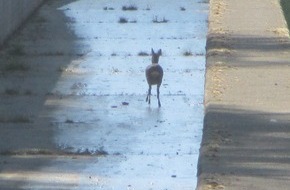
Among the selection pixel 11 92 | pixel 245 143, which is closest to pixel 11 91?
pixel 11 92

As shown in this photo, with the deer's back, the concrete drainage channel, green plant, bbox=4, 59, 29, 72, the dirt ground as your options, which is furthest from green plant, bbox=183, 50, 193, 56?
the deer's back

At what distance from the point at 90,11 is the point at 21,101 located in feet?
25.8

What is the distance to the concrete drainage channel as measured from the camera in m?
10.1

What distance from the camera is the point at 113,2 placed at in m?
22.2

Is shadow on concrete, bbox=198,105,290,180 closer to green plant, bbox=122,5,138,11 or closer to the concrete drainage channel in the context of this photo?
the concrete drainage channel

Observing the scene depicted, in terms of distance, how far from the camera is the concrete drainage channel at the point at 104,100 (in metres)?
10.1

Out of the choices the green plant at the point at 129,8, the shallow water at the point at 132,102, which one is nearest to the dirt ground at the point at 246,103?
the shallow water at the point at 132,102

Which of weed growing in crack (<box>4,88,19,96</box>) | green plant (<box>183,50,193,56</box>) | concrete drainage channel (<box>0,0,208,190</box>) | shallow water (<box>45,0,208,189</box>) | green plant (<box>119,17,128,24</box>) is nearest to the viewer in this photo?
concrete drainage channel (<box>0,0,208,190</box>)

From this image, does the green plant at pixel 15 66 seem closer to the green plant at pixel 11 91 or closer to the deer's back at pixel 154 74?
the green plant at pixel 11 91

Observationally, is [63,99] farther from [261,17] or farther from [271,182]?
[261,17]

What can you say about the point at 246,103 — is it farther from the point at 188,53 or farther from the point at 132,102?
the point at 188,53

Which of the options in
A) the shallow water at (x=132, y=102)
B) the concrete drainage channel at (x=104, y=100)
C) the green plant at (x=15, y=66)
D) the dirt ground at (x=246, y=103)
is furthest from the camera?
the green plant at (x=15, y=66)

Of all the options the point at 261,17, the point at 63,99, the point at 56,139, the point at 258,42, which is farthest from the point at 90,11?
the point at 56,139

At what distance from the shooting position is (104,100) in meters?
13.4
